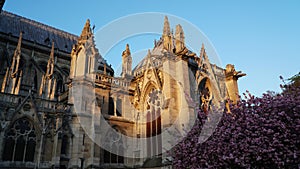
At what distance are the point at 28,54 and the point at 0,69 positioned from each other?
→ 149 inches

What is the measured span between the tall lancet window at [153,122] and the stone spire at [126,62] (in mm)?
3716

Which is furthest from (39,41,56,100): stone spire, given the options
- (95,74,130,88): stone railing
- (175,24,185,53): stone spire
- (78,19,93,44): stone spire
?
(175,24,185,53): stone spire

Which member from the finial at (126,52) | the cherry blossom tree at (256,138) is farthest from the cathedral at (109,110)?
the cherry blossom tree at (256,138)

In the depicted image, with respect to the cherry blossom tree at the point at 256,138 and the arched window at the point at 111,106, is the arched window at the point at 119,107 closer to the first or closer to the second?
the arched window at the point at 111,106

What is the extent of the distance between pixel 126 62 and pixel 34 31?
14242mm

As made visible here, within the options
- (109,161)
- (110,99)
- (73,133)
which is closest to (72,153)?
(73,133)

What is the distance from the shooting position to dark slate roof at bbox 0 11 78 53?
997 inches

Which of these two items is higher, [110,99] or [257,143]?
[110,99]

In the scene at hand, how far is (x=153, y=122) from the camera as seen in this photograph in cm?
1521

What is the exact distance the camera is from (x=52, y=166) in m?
12.6

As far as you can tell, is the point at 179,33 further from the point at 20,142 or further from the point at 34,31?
the point at 34,31

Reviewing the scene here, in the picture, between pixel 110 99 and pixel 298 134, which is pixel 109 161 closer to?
pixel 110 99

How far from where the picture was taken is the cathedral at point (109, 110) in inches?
499

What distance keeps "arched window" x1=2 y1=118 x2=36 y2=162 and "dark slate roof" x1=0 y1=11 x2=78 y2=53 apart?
14.4m
